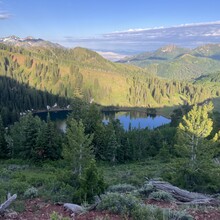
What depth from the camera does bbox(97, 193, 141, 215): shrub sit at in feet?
46.3

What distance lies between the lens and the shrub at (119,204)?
46.3 ft

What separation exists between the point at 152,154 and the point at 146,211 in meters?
64.5

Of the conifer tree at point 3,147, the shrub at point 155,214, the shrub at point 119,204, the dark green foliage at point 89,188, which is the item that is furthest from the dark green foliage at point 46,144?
the shrub at point 155,214

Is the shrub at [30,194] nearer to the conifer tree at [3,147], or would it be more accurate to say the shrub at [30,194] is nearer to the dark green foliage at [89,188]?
the dark green foliage at [89,188]

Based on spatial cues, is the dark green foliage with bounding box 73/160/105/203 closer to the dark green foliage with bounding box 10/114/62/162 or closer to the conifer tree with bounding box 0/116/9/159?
the dark green foliage with bounding box 10/114/62/162

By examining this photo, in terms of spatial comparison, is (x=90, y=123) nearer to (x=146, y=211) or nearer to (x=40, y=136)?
(x=40, y=136)

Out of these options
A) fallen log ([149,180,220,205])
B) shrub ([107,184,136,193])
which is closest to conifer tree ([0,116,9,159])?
shrub ([107,184,136,193])

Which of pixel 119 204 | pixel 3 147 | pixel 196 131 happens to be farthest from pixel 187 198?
pixel 3 147

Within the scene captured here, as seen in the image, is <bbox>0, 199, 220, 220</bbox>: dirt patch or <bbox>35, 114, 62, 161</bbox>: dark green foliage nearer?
<bbox>0, 199, 220, 220</bbox>: dirt patch

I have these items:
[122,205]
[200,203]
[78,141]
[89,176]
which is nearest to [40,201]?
[89,176]

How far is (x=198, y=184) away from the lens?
1113 inches

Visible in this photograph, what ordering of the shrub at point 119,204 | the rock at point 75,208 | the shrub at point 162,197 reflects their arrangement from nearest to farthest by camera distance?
the shrub at point 119,204 < the rock at point 75,208 < the shrub at point 162,197

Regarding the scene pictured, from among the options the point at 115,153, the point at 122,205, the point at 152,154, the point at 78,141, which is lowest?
the point at 152,154

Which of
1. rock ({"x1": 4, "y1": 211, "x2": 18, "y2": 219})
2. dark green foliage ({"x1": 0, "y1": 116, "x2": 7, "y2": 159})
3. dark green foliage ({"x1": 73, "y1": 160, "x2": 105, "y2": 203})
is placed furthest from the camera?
dark green foliage ({"x1": 0, "y1": 116, "x2": 7, "y2": 159})
